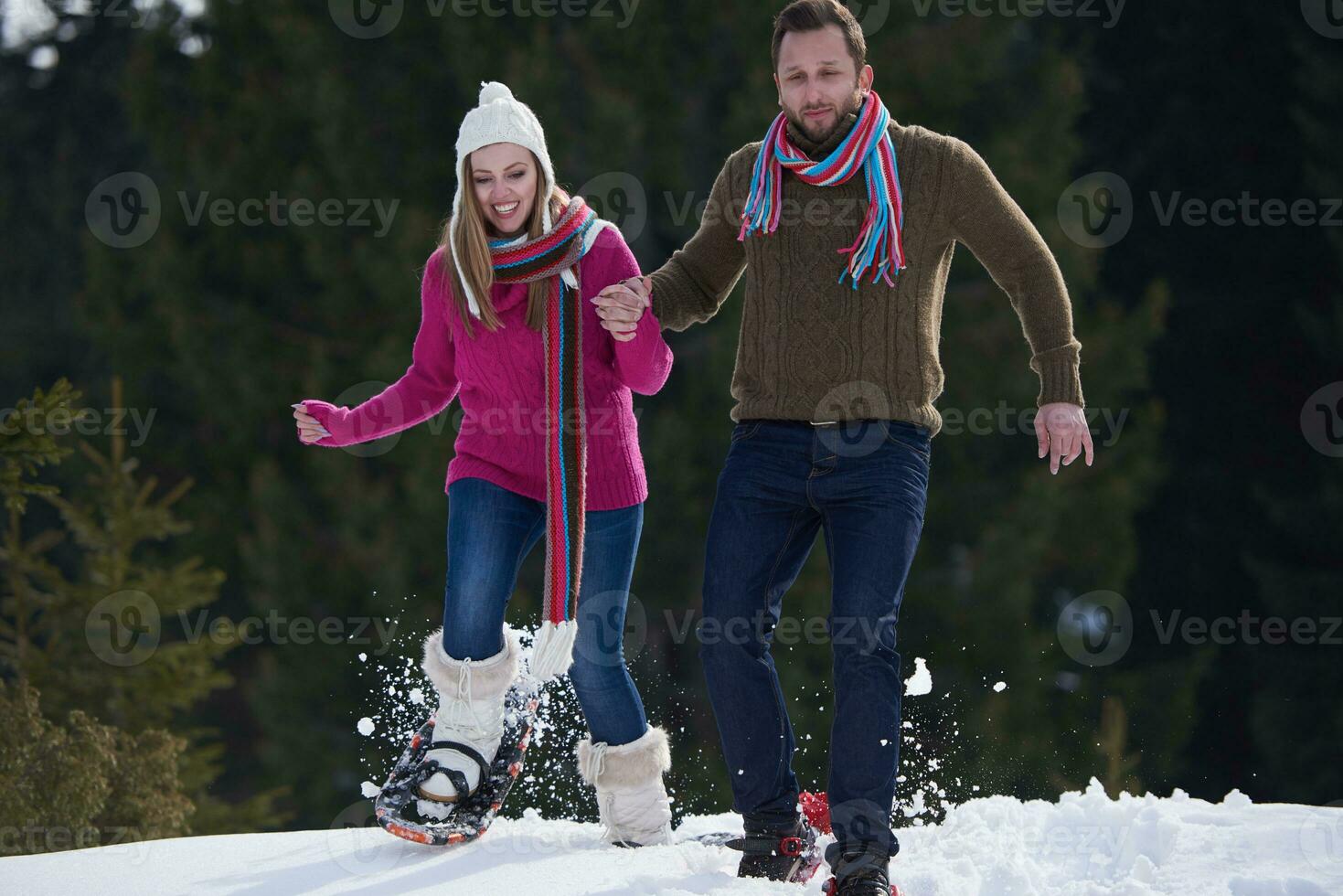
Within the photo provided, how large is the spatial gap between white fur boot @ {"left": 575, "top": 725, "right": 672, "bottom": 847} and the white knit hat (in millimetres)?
1092

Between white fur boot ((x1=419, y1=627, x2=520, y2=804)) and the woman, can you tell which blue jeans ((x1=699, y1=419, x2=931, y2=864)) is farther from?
white fur boot ((x1=419, y1=627, x2=520, y2=804))

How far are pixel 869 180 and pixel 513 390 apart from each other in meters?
0.95

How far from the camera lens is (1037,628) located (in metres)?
10.3

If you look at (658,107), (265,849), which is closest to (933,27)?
(658,107)

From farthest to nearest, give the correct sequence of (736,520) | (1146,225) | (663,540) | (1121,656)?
(1146,225), (1121,656), (663,540), (736,520)

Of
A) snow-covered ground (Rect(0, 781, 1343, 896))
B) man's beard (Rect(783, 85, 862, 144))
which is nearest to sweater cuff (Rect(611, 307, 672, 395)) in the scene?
man's beard (Rect(783, 85, 862, 144))

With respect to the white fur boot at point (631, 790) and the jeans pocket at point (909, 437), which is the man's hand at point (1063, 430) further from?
the white fur boot at point (631, 790)

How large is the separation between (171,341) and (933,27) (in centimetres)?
580

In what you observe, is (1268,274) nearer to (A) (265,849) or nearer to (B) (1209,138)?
(B) (1209,138)


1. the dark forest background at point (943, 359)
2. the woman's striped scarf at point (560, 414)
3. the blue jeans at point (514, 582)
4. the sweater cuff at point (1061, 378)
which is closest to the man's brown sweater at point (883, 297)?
the sweater cuff at point (1061, 378)

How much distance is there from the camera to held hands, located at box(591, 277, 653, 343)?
3.31 meters

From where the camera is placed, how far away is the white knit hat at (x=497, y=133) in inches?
140

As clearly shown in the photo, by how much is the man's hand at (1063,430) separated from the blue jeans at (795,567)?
24cm

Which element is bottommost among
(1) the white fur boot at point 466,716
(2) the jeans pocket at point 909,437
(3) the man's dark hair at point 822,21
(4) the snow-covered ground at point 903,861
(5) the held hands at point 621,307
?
(4) the snow-covered ground at point 903,861
